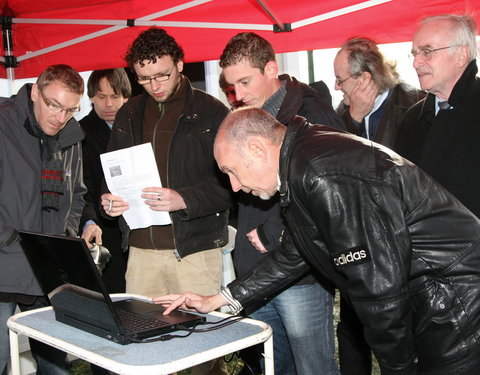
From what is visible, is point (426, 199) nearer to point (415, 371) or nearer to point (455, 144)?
point (415, 371)

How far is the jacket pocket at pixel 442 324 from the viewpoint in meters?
1.94

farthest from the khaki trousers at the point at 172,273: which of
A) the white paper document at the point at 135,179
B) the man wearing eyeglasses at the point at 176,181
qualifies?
the white paper document at the point at 135,179

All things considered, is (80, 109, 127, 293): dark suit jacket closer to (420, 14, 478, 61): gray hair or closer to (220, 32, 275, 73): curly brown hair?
(220, 32, 275, 73): curly brown hair

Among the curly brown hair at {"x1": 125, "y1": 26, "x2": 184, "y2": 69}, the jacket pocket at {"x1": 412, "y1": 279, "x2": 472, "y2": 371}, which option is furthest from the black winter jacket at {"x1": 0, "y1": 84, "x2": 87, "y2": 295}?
the jacket pocket at {"x1": 412, "y1": 279, "x2": 472, "y2": 371}

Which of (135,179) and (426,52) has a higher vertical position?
(426,52)

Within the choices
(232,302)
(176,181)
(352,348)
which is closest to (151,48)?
(176,181)

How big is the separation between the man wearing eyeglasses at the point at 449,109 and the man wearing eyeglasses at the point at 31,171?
1.58 metres

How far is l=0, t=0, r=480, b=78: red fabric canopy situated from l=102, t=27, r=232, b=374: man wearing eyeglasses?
752mm

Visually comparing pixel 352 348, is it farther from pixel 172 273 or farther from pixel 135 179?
pixel 135 179

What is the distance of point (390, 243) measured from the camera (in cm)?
181

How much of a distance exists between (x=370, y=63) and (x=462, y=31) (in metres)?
0.68

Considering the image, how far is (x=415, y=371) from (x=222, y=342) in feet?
1.98

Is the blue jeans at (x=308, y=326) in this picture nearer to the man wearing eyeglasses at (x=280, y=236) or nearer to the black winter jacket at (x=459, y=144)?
the man wearing eyeglasses at (x=280, y=236)

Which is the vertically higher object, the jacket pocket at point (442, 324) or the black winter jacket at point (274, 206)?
the black winter jacket at point (274, 206)
